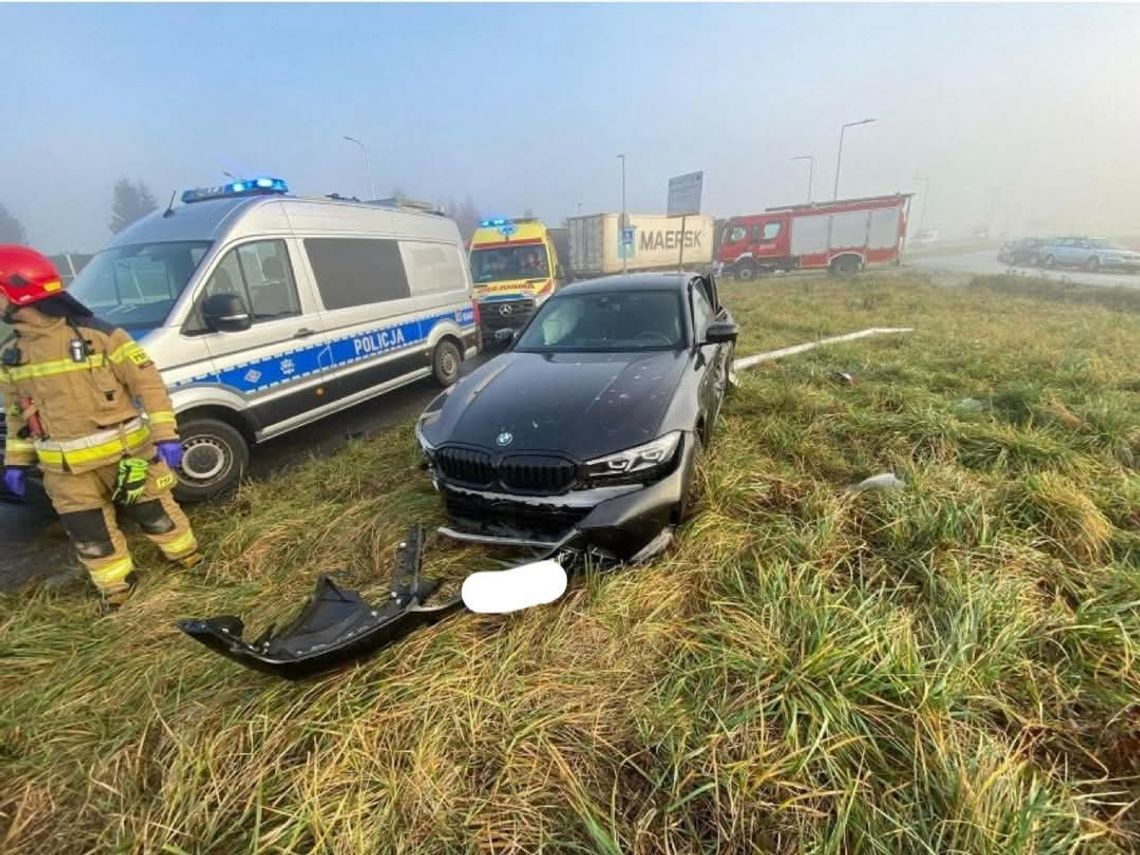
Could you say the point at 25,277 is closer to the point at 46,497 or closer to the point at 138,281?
the point at 46,497

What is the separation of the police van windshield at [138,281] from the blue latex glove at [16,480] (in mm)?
1196

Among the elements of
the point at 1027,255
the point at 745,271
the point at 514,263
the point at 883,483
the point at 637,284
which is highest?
the point at 514,263

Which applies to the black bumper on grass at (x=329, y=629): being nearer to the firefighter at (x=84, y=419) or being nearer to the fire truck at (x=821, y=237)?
the firefighter at (x=84, y=419)

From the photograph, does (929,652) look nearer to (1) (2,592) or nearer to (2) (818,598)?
(2) (818,598)

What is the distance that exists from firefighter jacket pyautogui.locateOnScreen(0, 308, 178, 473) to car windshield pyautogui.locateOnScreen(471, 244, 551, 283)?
9.01 metres

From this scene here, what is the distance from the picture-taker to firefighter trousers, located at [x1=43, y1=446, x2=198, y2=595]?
2621 mm

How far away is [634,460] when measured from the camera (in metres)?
2.42

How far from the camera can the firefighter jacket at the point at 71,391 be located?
2.47 meters

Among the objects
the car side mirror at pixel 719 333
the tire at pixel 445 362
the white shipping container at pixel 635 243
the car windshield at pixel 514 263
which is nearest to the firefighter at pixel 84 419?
the car side mirror at pixel 719 333

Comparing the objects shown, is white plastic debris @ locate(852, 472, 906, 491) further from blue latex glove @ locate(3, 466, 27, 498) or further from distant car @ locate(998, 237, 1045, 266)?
distant car @ locate(998, 237, 1045, 266)

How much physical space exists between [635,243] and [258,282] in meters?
21.2

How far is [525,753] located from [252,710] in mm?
996

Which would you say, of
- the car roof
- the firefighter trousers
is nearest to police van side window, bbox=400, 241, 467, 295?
the car roof

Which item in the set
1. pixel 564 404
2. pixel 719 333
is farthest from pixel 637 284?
pixel 564 404
